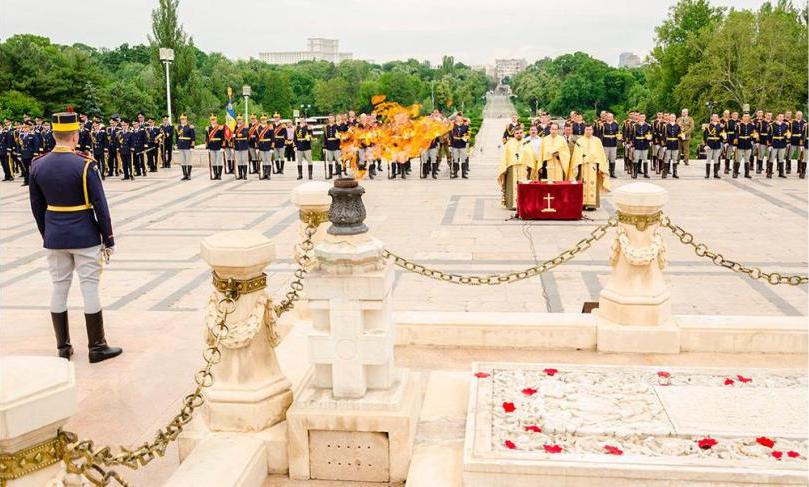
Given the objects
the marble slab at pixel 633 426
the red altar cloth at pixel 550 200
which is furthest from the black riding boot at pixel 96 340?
the red altar cloth at pixel 550 200

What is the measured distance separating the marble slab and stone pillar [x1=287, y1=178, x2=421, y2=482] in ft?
1.48

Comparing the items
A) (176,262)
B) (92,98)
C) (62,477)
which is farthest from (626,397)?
(92,98)

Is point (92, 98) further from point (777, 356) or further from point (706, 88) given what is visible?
point (777, 356)

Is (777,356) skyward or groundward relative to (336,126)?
groundward

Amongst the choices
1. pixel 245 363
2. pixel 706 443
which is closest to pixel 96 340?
pixel 245 363

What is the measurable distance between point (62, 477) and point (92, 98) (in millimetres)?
50288

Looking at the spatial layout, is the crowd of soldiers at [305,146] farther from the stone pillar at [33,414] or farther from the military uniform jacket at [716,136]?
the stone pillar at [33,414]

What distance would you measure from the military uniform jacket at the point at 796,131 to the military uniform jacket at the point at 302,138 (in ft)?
42.6

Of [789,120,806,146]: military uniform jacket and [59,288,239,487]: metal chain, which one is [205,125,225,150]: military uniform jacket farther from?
[59,288,239,487]: metal chain

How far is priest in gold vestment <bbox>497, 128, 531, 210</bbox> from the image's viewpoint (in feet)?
49.2

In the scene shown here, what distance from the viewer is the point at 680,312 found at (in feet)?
26.7

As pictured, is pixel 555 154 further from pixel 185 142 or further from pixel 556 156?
pixel 185 142

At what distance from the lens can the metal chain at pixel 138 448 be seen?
290cm

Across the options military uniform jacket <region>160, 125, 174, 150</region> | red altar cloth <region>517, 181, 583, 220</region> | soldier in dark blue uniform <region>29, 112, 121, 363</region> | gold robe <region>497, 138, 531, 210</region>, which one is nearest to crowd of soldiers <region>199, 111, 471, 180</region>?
military uniform jacket <region>160, 125, 174, 150</region>
